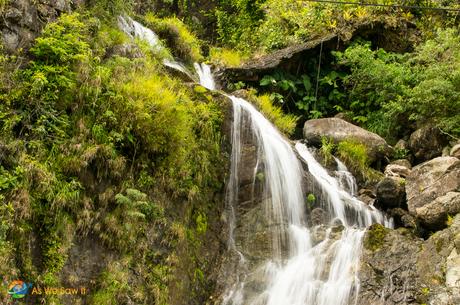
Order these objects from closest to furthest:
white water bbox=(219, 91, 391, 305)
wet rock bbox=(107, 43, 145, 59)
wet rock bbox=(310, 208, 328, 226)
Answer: white water bbox=(219, 91, 391, 305) → wet rock bbox=(107, 43, 145, 59) → wet rock bbox=(310, 208, 328, 226)

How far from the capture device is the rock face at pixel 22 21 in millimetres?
5715

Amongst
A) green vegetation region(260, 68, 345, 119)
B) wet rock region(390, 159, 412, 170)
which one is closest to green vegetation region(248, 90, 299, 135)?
green vegetation region(260, 68, 345, 119)

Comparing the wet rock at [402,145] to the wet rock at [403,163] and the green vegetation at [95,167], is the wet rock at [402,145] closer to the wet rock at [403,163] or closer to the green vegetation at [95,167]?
the wet rock at [403,163]

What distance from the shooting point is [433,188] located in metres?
7.69

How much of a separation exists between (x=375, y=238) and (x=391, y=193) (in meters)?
2.13

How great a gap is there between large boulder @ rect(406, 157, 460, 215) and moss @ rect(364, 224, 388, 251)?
4.03 ft

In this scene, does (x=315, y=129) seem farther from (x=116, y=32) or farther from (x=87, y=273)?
(x=87, y=273)

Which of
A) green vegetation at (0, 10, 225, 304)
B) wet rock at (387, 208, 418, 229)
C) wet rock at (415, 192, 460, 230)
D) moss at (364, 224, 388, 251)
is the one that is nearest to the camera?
green vegetation at (0, 10, 225, 304)

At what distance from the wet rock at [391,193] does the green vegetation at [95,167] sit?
3.62m

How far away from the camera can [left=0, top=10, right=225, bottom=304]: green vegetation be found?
4867 millimetres

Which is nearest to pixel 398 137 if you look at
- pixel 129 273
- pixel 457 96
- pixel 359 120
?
pixel 359 120

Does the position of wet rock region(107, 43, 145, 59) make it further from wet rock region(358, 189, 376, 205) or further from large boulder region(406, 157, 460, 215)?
large boulder region(406, 157, 460, 215)

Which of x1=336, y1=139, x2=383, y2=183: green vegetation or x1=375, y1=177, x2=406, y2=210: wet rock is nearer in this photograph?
x1=375, y1=177, x2=406, y2=210: wet rock

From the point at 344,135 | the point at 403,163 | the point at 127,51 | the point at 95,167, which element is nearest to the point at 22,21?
the point at 127,51
